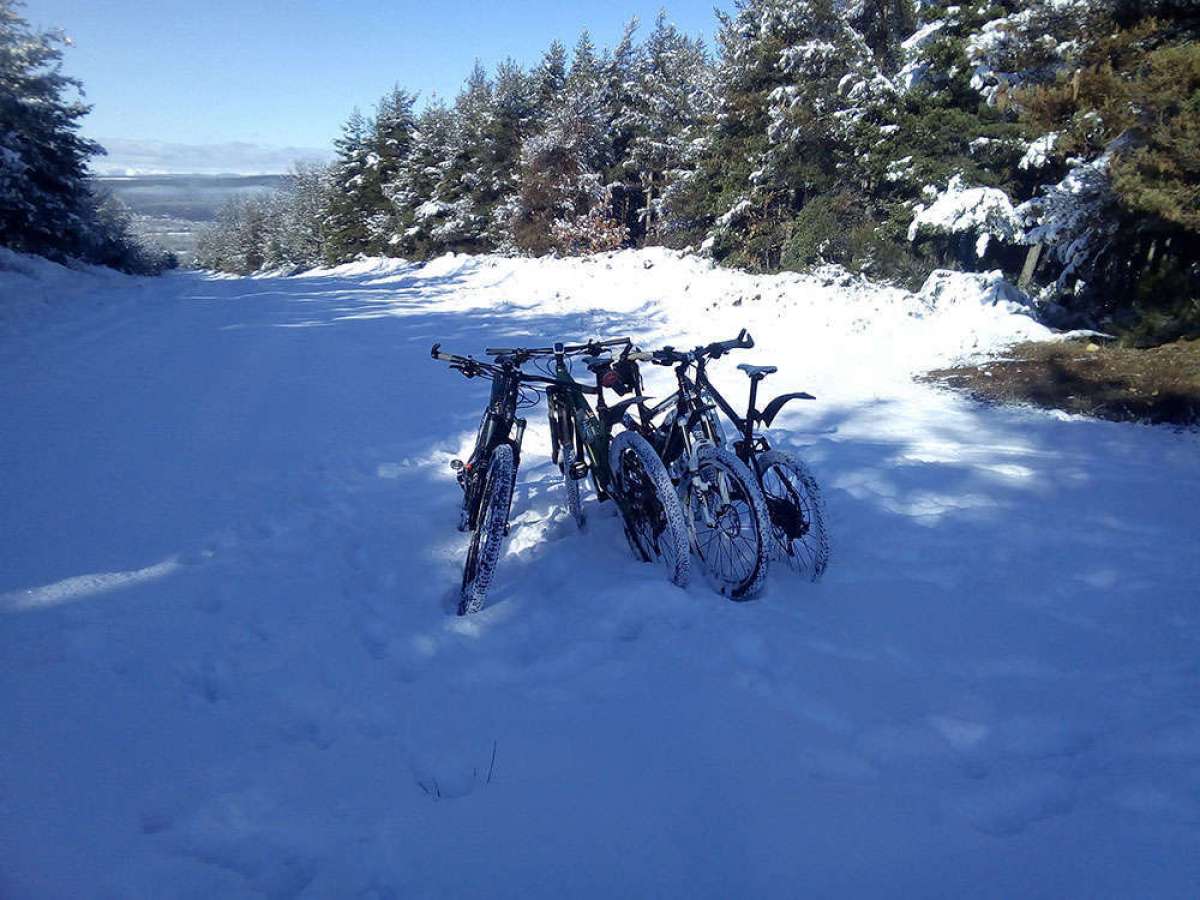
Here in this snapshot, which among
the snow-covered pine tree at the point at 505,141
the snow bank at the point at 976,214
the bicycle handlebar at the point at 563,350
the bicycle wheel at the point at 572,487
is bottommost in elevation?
the bicycle wheel at the point at 572,487

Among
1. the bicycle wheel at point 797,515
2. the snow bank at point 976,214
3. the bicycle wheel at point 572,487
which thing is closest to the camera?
the bicycle wheel at point 797,515

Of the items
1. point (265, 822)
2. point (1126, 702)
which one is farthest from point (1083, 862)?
point (265, 822)

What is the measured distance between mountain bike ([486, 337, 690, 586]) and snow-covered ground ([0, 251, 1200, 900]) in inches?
7.9

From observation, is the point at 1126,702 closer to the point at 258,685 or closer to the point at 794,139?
the point at 258,685

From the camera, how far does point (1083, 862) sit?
2.01 metres

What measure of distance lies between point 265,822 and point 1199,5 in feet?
38.4

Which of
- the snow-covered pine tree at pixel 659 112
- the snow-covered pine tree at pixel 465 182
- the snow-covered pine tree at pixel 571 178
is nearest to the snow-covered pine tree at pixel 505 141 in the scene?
the snow-covered pine tree at pixel 465 182

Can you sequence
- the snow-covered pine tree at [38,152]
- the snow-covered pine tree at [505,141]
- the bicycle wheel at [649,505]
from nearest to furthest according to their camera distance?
the bicycle wheel at [649,505]
the snow-covered pine tree at [38,152]
the snow-covered pine tree at [505,141]

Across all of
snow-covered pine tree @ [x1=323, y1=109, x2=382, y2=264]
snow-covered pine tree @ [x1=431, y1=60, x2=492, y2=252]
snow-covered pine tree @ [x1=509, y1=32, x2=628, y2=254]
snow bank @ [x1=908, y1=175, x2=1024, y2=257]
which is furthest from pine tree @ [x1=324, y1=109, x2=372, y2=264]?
snow bank @ [x1=908, y1=175, x2=1024, y2=257]

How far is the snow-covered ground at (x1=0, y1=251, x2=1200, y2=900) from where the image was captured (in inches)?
82.5

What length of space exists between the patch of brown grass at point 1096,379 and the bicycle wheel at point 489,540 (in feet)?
18.6

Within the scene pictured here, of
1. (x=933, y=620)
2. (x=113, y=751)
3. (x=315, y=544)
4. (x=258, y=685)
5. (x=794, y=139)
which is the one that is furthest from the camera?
(x=794, y=139)

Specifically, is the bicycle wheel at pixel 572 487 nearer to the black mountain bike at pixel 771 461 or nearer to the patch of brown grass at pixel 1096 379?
the black mountain bike at pixel 771 461

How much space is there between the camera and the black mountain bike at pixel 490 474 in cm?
347
